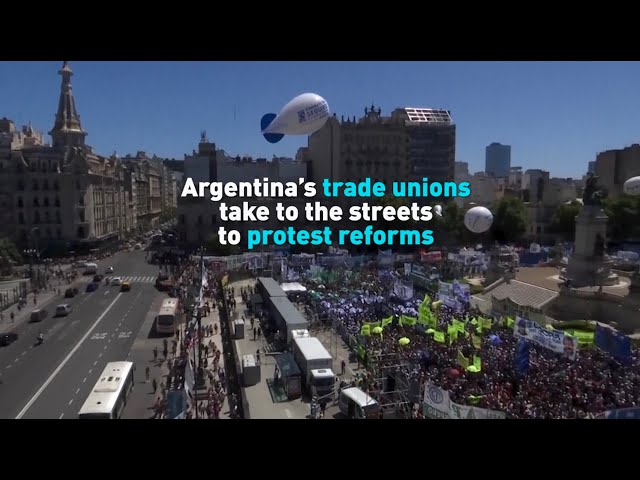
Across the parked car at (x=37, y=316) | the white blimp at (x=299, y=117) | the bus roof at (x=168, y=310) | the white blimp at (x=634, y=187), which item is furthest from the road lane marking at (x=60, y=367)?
the white blimp at (x=634, y=187)

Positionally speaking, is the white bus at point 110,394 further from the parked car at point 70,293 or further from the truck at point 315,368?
the parked car at point 70,293

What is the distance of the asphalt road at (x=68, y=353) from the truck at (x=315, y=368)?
597 cm

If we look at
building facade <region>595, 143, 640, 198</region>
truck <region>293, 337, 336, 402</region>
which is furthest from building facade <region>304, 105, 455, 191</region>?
truck <region>293, 337, 336, 402</region>

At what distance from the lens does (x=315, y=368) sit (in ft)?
50.4

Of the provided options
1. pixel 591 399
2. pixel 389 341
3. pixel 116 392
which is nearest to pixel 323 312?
pixel 389 341

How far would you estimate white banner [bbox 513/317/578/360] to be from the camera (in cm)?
1464

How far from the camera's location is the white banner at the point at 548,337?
48.0ft

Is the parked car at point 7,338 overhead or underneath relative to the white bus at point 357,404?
underneath

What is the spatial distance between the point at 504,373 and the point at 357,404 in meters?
4.22

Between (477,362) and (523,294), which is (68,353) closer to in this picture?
(477,362)

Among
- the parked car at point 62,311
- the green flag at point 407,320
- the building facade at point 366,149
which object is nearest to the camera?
the green flag at point 407,320

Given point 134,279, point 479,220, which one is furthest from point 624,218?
point 134,279

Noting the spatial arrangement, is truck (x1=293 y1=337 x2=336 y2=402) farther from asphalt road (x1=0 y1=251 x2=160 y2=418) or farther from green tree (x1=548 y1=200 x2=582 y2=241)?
green tree (x1=548 y1=200 x2=582 y2=241)
